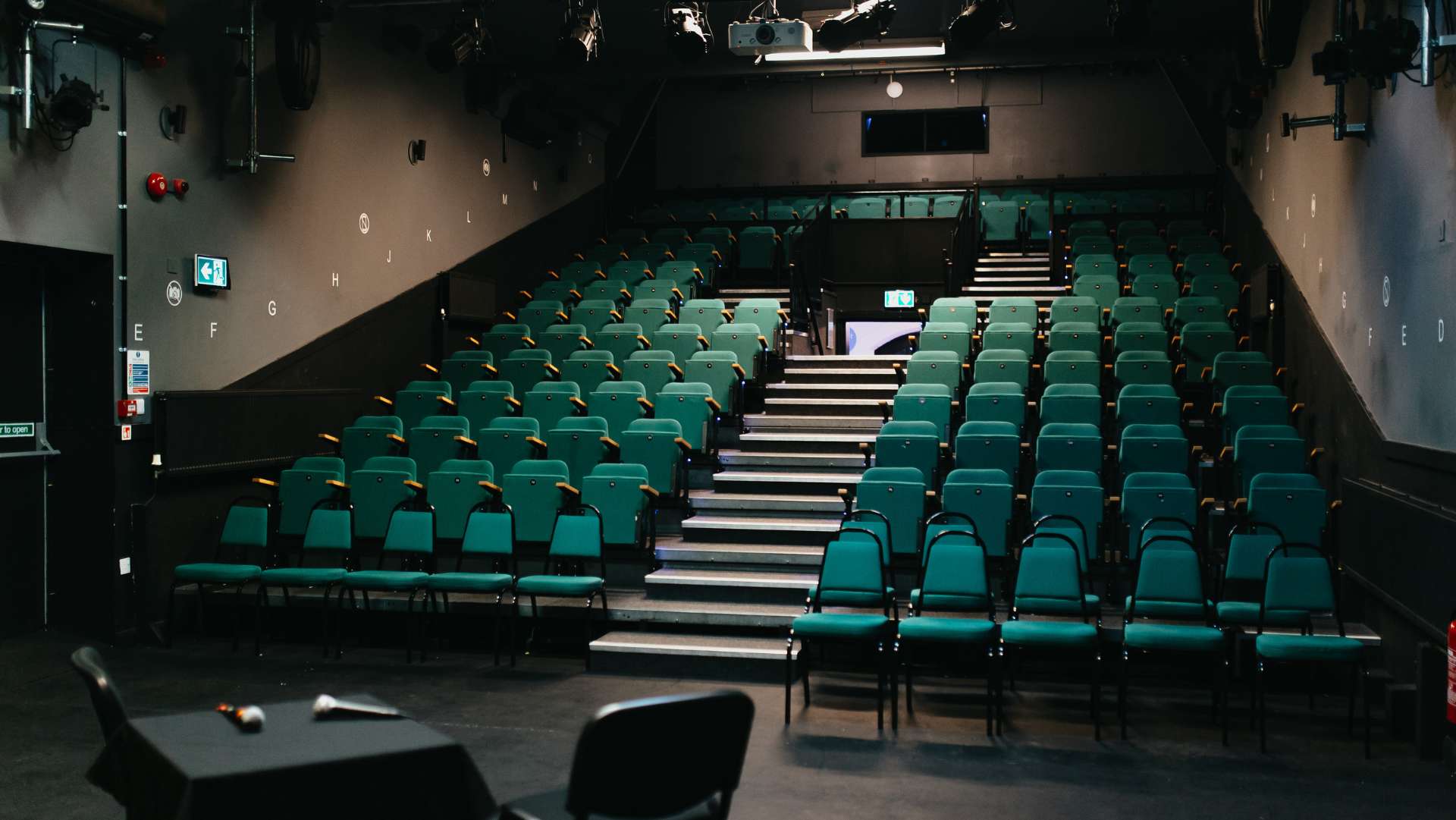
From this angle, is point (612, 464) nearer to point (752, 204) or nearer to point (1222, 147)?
point (752, 204)

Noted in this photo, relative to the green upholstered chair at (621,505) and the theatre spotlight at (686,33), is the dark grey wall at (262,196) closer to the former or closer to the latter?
Result: the theatre spotlight at (686,33)

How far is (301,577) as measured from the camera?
725cm

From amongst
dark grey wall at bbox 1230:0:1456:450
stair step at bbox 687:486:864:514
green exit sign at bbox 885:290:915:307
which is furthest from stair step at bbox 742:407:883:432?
green exit sign at bbox 885:290:915:307

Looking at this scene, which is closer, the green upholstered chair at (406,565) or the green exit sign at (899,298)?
the green upholstered chair at (406,565)

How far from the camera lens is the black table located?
2645 mm

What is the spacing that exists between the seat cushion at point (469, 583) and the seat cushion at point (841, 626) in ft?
6.47

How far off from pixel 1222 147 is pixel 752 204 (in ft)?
20.4

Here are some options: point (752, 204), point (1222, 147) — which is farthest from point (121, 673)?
point (1222, 147)

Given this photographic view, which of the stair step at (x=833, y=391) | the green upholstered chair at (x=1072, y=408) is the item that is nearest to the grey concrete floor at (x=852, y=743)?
the green upholstered chair at (x=1072, y=408)

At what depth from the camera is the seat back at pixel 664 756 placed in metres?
2.65

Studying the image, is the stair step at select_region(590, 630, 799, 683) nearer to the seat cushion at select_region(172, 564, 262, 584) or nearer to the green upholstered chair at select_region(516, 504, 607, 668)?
the green upholstered chair at select_region(516, 504, 607, 668)

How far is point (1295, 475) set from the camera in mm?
7047

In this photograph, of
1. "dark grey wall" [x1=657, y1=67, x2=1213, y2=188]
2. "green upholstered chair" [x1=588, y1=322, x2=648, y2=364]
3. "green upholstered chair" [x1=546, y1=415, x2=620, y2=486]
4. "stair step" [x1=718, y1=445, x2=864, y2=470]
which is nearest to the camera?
"green upholstered chair" [x1=546, y1=415, x2=620, y2=486]

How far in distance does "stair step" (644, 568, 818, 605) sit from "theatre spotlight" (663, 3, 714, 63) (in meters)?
4.56
